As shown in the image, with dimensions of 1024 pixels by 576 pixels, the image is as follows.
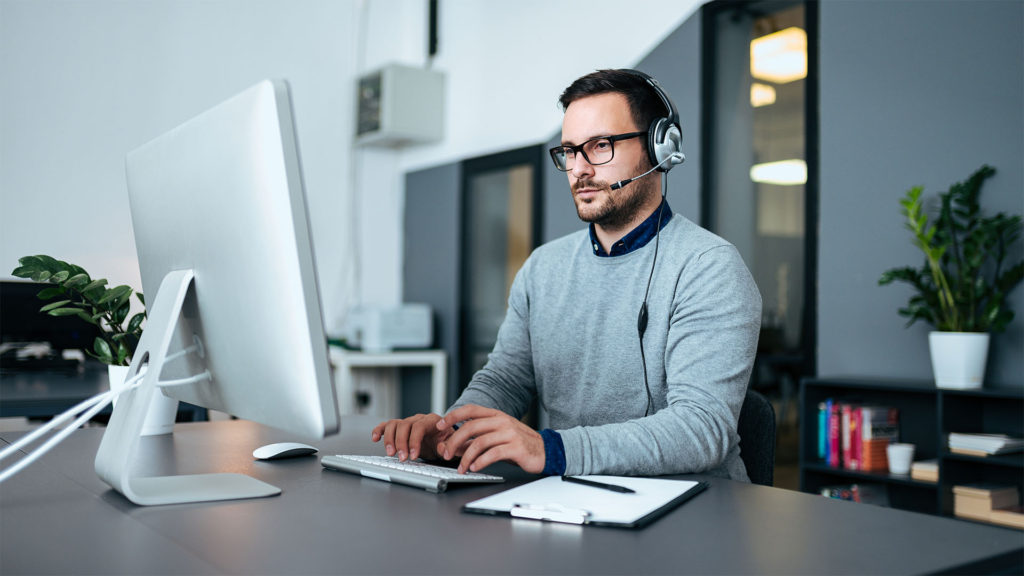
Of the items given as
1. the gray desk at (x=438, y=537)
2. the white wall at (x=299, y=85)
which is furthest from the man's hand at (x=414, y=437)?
the white wall at (x=299, y=85)

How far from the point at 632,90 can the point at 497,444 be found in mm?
854

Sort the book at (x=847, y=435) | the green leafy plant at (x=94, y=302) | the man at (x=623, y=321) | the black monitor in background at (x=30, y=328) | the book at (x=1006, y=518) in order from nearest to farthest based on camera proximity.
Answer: the man at (x=623, y=321) → the green leafy plant at (x=94, y=302) → the book at (x=1006, y=518) → the book at (x=847, y=435) → the black monitor in background at (x=30, y=328)

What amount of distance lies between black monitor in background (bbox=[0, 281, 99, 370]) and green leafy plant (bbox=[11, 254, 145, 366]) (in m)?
1.52

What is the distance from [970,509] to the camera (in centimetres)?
243

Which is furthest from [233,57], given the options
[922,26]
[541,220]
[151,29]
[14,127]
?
[922,26]

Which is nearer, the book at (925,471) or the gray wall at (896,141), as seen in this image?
the book at (925,471)

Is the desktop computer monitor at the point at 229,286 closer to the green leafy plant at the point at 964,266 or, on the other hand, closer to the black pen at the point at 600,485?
the black pen at the point at 600,485

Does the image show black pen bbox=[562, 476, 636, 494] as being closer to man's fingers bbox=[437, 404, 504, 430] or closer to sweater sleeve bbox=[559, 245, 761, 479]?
sweater sleeve bbox=[559, 245, 761, 479]

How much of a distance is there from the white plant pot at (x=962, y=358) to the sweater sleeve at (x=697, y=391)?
4.82 feet

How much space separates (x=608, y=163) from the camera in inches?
62.4

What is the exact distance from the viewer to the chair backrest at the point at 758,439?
1.38 metres

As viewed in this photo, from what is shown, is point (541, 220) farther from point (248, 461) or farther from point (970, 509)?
point (248, 461)

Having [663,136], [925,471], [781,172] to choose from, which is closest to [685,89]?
[781,172]

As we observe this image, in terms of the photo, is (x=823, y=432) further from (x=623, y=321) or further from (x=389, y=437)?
(x=389, y=437)
